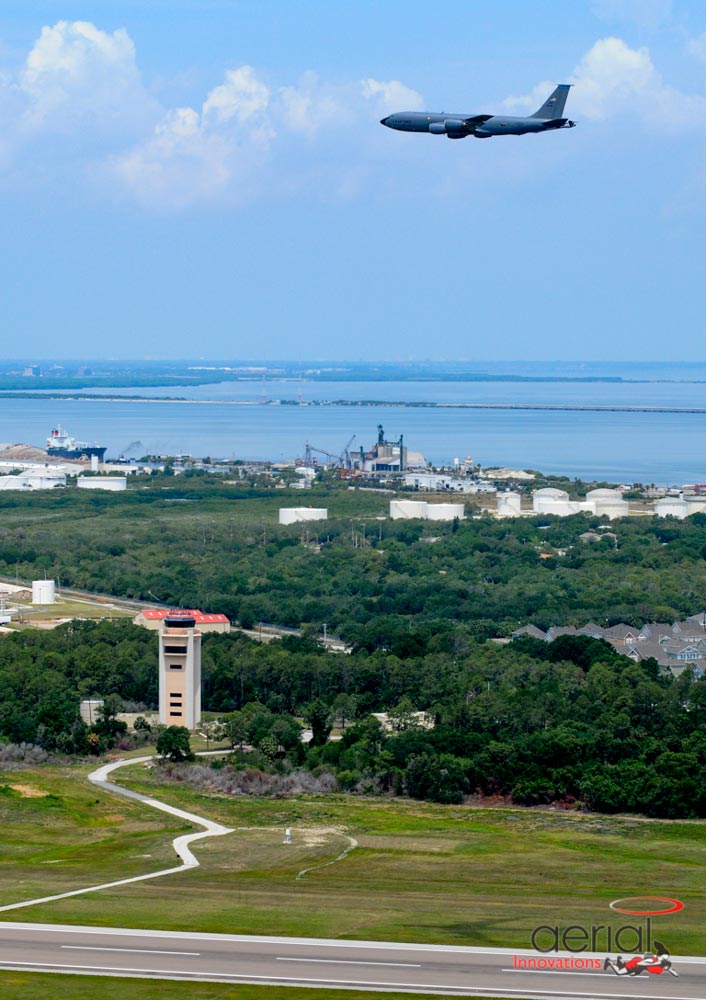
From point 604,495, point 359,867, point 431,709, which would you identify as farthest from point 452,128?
point 604,495

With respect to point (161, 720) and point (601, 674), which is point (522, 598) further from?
point (161, 720)

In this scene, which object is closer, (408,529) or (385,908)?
(385,908)

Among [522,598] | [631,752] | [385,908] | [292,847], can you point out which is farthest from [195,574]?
[385,908]

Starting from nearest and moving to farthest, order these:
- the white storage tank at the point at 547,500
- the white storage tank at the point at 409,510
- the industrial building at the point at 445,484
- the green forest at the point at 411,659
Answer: the green forest at the point at 411,659, the white storage tank at the point at 409,510, the white storage tank at the point at 547,500, the industrial building at the point at 445,484

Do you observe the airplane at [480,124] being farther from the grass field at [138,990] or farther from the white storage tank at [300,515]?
the white storage tank at [300,515]

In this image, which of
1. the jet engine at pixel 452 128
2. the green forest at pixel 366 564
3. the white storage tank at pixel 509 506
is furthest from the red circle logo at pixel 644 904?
the white storage tank at pixel 509 506

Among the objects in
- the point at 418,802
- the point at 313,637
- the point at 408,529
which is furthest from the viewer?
the point at 408,529

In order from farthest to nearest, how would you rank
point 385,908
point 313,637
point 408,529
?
point 408,529 → point 313,637 → point 385,908
